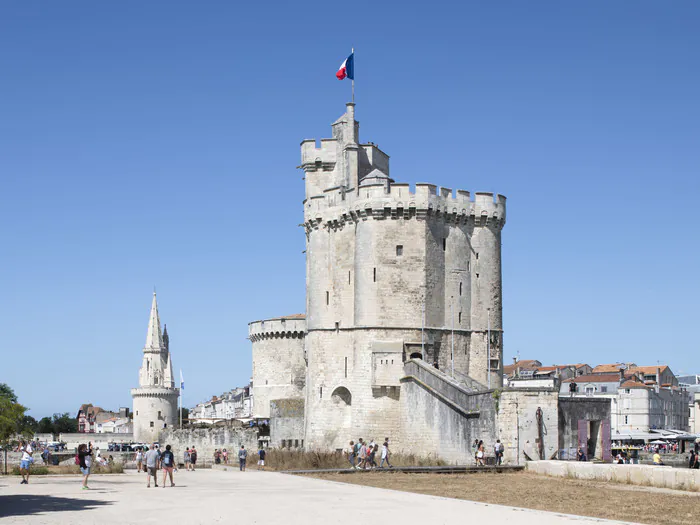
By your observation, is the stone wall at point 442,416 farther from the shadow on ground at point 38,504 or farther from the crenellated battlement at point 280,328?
the shadow on ground at point 38,504

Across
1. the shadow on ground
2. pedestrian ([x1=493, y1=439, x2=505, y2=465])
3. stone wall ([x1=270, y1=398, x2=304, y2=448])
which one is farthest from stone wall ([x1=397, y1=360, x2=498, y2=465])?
the shadow on ground

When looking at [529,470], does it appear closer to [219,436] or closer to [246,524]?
[246,524]

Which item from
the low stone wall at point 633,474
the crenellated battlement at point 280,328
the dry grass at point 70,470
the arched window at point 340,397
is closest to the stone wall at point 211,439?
the crenellated battlement at point 280,328

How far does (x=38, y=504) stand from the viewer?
20422mm

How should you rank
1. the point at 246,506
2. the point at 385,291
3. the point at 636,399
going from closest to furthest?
the point at 246,506, the point at 385,291, the point at 636,399

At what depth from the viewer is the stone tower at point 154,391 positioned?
102188mm

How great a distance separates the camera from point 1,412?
35938 millimetres

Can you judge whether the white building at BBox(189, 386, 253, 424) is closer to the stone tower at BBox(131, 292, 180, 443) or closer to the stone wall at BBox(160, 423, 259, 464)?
the stone tower at BBox(131, 292, 180, 443)

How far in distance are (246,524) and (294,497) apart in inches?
201

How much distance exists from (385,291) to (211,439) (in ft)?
67.6

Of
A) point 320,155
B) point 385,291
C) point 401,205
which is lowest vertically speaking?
point 385,291

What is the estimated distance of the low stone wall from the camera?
2516 cm

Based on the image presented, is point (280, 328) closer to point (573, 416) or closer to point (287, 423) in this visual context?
point (287, 423)

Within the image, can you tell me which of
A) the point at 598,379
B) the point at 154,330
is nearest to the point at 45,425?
the point at 154,330
